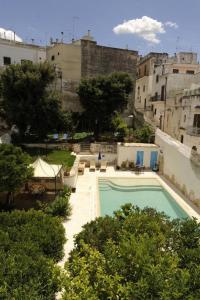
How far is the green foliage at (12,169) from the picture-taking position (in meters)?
13.0

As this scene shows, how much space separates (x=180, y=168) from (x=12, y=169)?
12568 millimetres

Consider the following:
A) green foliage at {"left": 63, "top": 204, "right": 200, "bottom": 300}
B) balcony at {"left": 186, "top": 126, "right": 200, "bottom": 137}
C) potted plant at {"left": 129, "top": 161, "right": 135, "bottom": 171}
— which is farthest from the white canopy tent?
balcony at {"left": 186, "top": 126, "right": 200, "bottom": 137}

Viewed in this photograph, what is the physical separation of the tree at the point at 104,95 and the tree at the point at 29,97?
4.03 meters

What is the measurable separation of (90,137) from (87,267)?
24.2 meters

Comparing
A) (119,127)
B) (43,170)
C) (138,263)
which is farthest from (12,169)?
(119,127)

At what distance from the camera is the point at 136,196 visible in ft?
63.6

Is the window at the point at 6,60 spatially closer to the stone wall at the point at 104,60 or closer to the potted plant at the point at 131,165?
the stone wall at the point at 104,60

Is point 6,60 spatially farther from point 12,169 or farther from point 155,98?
point 12,169

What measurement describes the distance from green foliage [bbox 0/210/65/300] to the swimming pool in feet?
20.8

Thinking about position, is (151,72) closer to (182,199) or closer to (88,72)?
(88,72)

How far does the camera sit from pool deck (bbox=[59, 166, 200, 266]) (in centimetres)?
1359

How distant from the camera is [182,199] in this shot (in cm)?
1823

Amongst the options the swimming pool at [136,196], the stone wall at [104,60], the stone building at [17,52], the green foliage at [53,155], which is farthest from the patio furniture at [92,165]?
the stone building at [17,52]

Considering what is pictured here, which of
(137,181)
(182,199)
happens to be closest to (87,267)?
(182,199)
